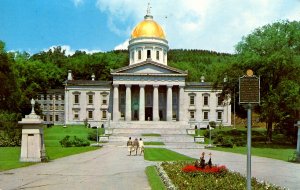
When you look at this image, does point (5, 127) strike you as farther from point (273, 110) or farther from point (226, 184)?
point (226, 184)

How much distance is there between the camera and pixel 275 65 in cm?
4966

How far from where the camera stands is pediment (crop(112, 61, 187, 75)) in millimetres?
84562

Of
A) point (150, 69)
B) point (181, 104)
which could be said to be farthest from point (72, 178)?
point (181, 104)

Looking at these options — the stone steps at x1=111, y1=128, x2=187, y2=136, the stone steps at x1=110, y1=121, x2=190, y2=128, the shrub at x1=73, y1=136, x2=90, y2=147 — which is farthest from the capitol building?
the shrub at x1=73, y1=136, x2=90, y2=147

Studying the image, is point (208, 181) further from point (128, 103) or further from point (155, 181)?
point (128, 103)

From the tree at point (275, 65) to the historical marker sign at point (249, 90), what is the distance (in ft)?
122

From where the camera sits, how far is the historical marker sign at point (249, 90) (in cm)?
1100

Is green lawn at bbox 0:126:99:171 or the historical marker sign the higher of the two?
the historical marker sign

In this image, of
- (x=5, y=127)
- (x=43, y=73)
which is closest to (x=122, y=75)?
(x=43, y=73)

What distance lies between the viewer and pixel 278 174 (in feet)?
68.4

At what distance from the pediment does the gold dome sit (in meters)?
9.19

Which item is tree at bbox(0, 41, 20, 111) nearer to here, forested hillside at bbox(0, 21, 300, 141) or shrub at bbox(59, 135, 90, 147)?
forested hillside at bbox(0, 21, 300, 141)

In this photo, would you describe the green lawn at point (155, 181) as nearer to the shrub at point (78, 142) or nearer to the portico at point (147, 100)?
the shrub at point (78, 142)

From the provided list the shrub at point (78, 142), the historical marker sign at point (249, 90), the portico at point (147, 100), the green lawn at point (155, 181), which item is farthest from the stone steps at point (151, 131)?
the historical marker sign at point (249, 90)
